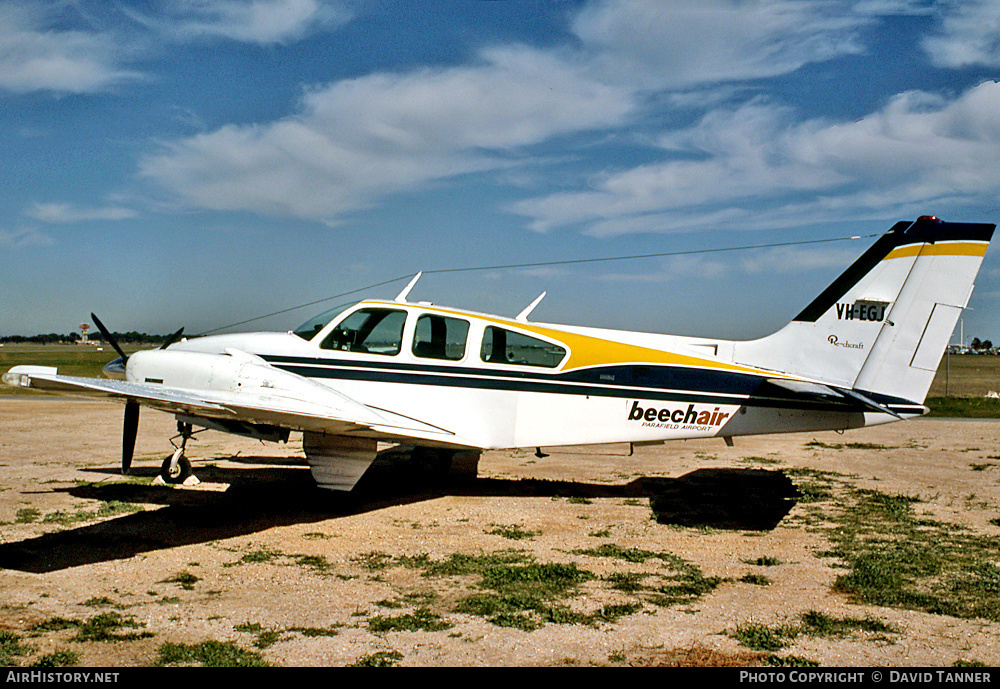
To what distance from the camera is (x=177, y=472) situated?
9758mm

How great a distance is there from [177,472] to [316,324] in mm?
2857

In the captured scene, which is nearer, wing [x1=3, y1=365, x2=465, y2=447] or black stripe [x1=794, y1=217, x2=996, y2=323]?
wing [x1=3, y1=365, x2=465, y2=447]

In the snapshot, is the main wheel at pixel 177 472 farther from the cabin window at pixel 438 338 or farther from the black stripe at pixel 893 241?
the black stripe at pixel 893 241

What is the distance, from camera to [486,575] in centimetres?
665

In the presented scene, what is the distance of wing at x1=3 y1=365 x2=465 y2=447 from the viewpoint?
6.51 metres

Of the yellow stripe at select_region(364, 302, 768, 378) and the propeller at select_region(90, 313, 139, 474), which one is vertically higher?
the yellow stripe at select_region(364, 302, 768, 378)

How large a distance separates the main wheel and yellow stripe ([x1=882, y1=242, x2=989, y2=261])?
10.2 meters

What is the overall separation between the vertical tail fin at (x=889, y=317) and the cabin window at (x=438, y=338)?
3.92 m

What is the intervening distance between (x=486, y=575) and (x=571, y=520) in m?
2.51

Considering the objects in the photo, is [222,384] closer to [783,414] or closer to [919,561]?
[783,414]

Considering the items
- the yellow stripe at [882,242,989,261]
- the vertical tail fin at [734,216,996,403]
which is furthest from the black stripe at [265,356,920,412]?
the yellow stripe at [882,242,989,261]

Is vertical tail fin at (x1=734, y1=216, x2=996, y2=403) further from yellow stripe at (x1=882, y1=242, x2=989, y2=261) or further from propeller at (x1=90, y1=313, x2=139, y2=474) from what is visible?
propeller at (x1=90, y1=313, x2=139, y2=474)

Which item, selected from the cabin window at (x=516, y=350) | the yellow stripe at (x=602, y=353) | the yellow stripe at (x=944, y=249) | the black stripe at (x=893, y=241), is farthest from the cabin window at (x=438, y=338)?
the yellow stripe at (x=944, y=249)

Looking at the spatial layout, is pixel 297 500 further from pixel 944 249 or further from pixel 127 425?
pixel 944 249
